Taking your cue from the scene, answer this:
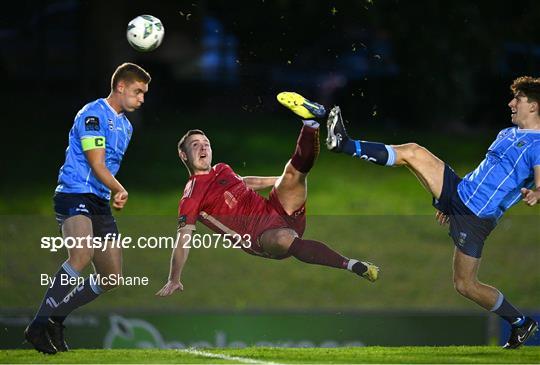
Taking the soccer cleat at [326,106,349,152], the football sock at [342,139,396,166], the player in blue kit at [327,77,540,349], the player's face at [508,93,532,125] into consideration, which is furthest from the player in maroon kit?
the player's face at [508,93,532,125]

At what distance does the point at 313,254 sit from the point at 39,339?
2368 millimetres

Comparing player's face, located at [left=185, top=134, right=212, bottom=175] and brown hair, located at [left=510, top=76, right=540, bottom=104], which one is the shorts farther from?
brown hair, located at [left=510, top=76, right=540, bottom=104]

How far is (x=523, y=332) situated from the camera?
11.8m

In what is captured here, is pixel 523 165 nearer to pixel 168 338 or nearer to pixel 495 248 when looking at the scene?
pixel 168 338

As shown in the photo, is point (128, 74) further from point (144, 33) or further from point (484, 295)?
point (484, 295)

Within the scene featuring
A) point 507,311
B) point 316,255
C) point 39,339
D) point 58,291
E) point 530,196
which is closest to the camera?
point 530,196

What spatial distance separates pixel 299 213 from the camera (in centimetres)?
1174

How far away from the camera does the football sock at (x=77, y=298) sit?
1148 cm

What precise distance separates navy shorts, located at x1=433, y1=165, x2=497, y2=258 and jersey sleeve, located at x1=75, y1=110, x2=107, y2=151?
289 centimetres

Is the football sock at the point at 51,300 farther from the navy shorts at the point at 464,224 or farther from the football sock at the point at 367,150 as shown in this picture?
the navy shorts at the point at 464,224

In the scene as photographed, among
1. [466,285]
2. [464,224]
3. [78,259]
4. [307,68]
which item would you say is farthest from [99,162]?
[307,68]

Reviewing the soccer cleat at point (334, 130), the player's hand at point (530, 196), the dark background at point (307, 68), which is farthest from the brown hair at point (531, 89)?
the dark background at point (307, 68)

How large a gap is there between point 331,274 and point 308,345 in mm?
6632

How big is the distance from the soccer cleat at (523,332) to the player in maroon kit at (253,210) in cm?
136
